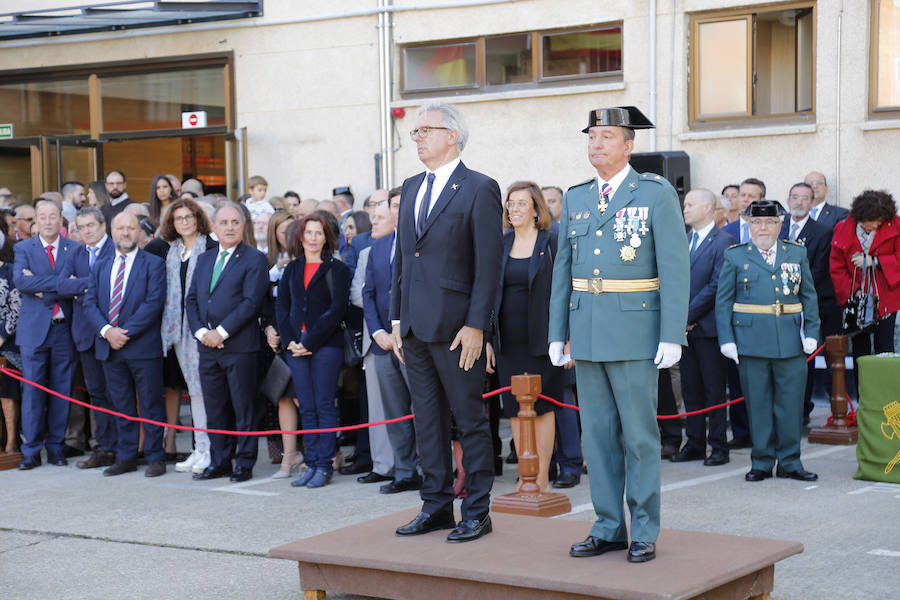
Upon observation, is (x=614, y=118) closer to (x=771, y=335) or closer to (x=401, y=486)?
(x=771, y=335)

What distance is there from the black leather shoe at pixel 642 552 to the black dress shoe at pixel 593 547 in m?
0.16

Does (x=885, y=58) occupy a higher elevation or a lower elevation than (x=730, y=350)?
higher

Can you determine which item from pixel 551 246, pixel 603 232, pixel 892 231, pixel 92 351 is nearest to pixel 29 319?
pixel 92 351

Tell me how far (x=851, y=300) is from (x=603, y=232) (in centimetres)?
523

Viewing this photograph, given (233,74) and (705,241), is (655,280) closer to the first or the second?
(705,241)

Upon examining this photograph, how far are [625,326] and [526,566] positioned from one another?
3.41 ft

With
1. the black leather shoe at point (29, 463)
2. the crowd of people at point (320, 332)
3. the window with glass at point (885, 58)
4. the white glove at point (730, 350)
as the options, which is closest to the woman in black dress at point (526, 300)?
the crowd of people at point (320, 332)

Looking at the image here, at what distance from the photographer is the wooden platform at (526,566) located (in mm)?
4613

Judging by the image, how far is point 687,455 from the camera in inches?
351

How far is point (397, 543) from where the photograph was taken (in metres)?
5.36

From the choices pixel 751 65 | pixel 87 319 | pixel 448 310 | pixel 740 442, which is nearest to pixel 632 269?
pixel 448 310

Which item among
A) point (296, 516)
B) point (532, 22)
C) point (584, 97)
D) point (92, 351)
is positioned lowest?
point (296, 516)

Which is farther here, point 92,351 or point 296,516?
point 92,351

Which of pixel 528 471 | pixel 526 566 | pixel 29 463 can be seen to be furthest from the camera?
pixel 29 463
